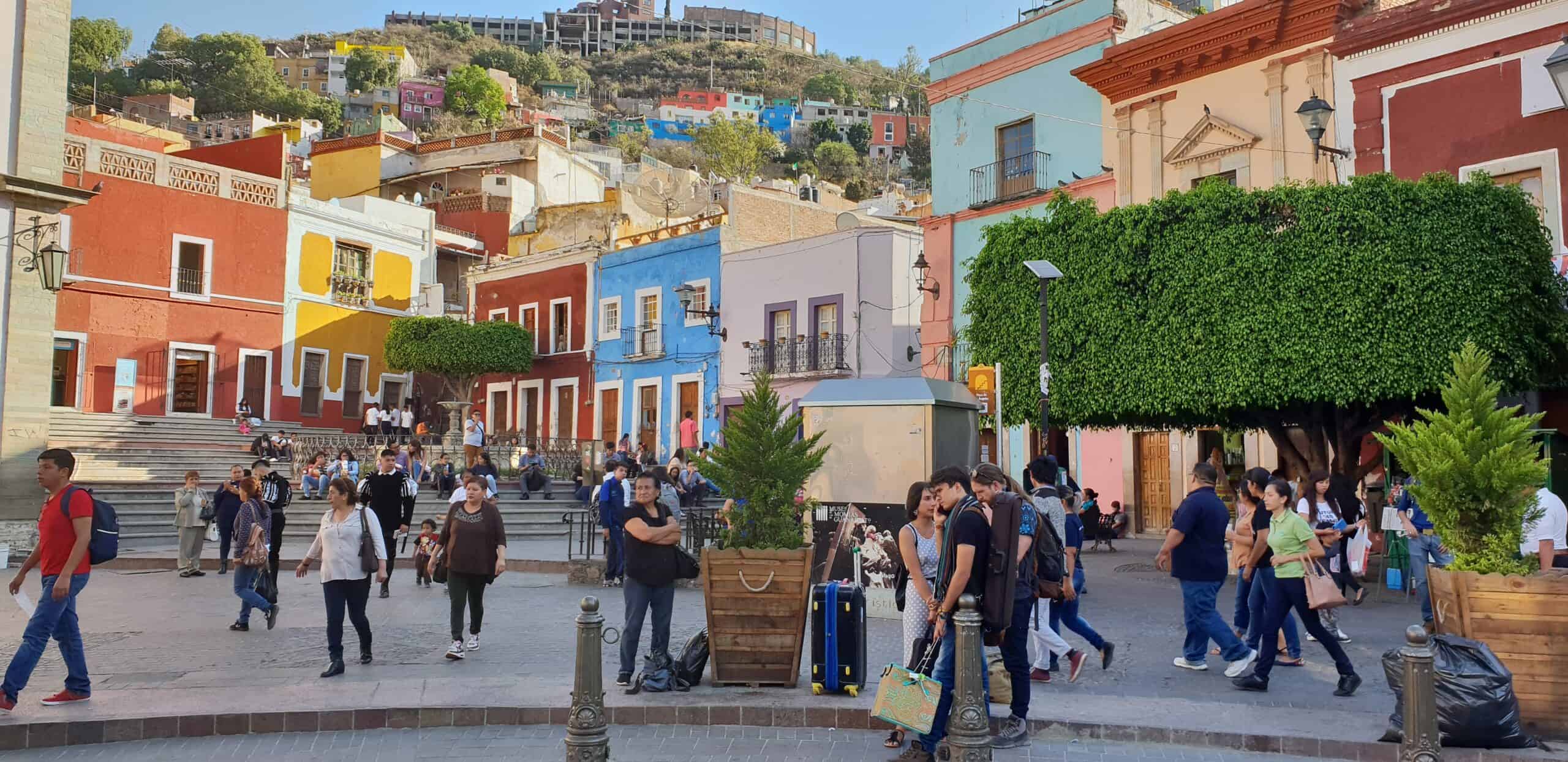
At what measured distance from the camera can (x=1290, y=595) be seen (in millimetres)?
8328

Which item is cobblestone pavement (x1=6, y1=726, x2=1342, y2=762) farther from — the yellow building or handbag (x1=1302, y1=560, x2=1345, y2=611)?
the yellow building

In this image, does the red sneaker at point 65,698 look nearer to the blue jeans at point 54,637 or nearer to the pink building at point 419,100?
the blue jeans at point 54,637

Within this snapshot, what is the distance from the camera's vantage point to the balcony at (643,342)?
3444 cm

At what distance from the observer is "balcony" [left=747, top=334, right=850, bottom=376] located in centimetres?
3019

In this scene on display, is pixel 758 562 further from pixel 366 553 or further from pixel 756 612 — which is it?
pixel 366 553

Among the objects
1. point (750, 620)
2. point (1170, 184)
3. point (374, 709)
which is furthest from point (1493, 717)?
point (1170, 184)

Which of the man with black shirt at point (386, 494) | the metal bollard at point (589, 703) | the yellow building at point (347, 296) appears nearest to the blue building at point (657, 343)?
the yellow building at point (347, 296)

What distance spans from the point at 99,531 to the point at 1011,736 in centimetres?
593

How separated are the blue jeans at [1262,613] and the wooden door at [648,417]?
25879 millimetres

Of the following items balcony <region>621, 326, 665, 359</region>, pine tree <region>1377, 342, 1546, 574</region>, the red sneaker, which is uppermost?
balcony <region>621, 326, 665, 359</region>

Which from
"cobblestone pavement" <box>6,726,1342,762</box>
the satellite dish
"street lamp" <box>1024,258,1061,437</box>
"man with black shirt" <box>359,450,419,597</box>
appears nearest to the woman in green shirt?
"cobblestone pavement" <box>6,726,1342,762</box>

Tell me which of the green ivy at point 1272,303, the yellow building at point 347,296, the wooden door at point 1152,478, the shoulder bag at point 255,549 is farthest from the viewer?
the yellow building at point 347,296

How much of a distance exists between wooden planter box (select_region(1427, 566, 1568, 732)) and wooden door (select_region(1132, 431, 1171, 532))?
706 inches

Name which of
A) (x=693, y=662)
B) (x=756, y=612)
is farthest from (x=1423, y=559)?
(x=693, y=662)
